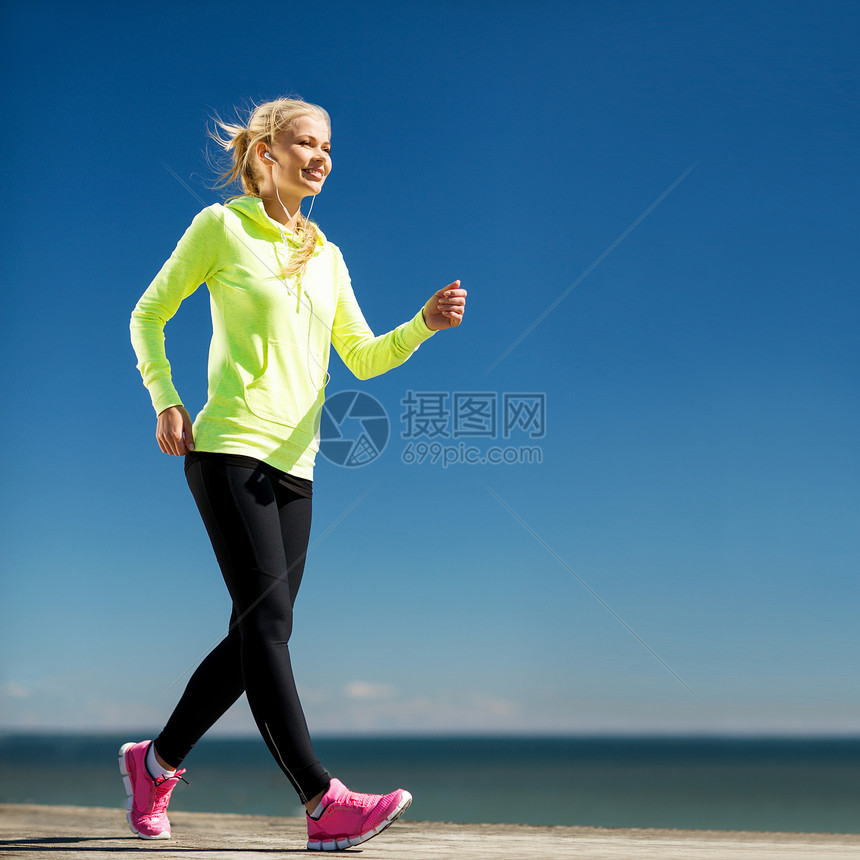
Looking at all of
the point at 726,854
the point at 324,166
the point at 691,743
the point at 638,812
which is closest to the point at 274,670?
the point at 726,854

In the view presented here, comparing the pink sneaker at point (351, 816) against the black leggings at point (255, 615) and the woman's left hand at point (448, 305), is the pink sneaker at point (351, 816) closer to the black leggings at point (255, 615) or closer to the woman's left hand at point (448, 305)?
the black leggings at point (255, 615)

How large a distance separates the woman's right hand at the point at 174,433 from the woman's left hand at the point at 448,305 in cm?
58

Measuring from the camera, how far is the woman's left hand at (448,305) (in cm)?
178

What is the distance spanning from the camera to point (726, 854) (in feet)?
5.43

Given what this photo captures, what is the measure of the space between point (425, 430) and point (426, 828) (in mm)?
1344

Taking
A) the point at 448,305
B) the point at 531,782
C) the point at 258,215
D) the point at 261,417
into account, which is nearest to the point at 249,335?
the point at 261,417

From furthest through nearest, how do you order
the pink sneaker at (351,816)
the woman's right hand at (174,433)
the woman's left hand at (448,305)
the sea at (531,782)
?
1. the sea at (531,782)
2. the woman's left hand at (448,305)
3. the woman's right hand at (174,433)
4. the pink sneaker at (351,816)

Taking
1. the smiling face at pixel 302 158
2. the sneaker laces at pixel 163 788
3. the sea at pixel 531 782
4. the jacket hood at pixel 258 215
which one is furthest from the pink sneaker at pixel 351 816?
the sea at pixel 531 782

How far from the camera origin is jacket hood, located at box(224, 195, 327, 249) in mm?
1815

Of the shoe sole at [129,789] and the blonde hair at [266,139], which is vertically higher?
the blonde hair at [266,139]

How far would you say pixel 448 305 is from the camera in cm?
179

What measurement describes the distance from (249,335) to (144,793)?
38.9 inches

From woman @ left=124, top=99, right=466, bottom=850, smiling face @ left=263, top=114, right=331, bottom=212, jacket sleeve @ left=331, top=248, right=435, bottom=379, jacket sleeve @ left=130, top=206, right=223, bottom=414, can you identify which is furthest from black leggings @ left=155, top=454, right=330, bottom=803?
smiling face @ left=263, top=114, right=331, bottom=212

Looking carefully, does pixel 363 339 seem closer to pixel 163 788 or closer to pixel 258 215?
pixel 258 215
